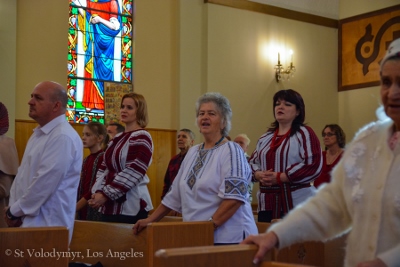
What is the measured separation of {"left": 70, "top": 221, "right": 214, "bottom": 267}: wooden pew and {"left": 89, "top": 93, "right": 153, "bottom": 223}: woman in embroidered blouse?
15cm

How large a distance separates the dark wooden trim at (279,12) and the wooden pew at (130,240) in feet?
22.2

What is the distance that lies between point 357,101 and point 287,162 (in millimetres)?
8266

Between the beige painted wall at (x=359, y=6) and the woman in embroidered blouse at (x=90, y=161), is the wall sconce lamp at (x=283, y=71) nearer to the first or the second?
the beige painted wall at (x=359, y=6)

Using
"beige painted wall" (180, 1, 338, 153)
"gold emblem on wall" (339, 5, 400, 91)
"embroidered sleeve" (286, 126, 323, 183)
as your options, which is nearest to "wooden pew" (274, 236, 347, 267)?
"embroidered sleeve" (286, 126, 323, 183)

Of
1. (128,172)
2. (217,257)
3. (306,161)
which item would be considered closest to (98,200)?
(128,172)

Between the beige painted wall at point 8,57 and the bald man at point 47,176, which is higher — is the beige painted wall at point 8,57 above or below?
above

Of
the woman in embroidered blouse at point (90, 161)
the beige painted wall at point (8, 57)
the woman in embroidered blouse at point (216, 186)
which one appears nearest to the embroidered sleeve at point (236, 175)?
the woman in embroidered blouse at point (216, 186)

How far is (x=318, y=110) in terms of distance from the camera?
12.0 metres

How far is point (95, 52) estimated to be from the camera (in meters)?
9.82

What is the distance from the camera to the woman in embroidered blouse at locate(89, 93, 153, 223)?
396 centimetres

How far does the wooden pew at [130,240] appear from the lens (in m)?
3.03

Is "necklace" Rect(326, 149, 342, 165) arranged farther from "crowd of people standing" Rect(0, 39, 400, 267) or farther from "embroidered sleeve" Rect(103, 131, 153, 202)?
"embroidered sleeve" Rect(103, 131, 153, 202)

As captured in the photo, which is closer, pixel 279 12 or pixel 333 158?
pixel 333 158

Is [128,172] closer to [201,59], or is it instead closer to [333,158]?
[333,158]
